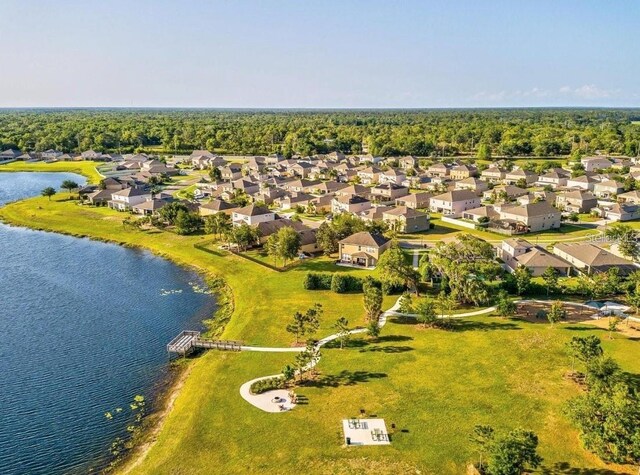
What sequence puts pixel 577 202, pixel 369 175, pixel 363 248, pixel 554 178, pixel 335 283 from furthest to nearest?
pixel 369 175, pixel 554 178, pixel 577 202, pixel 363 248, pixel 335 283

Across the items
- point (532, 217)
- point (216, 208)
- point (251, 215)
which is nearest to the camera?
point (532, 217)

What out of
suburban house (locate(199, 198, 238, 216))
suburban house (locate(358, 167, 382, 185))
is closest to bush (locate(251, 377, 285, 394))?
suburban house (locate(199, 198, 238, 216))

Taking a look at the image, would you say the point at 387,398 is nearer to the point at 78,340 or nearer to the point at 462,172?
the point at 78,340

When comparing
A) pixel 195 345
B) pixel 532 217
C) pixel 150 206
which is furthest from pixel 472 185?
pixel 195 345

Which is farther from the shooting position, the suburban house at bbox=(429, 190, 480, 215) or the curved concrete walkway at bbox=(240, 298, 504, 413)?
the suburban house at bbox=(429, 190, 480, 215)

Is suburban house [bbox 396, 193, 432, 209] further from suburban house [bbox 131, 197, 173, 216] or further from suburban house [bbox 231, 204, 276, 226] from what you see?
suburban house [bbox 131, 197, 173, 216]

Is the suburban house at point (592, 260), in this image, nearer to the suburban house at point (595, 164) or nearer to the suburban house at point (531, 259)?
the suburban house at point (531, 259)
